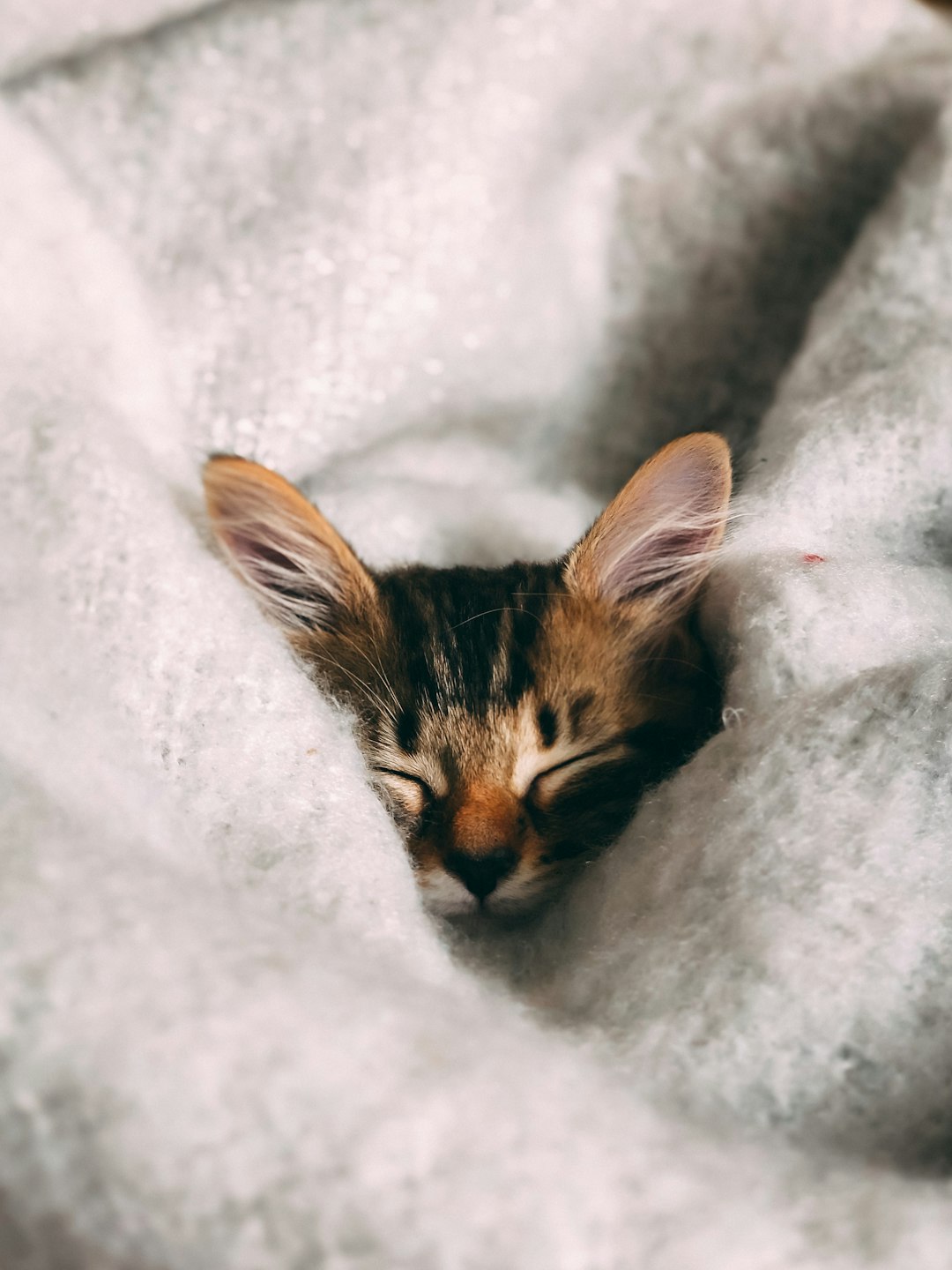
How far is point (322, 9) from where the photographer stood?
3.91 ft

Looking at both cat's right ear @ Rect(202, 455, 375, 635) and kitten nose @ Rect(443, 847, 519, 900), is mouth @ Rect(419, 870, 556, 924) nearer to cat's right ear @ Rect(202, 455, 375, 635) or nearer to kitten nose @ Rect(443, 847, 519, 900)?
kitten nose @ Rect(443, 847, 519, 900)

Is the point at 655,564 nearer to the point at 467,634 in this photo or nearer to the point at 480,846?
the point at 467,634

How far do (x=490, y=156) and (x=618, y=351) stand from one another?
0.86 feet

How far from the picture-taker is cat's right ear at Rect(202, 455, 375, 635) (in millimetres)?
932

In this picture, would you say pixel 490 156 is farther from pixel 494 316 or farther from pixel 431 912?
pixel 431 912

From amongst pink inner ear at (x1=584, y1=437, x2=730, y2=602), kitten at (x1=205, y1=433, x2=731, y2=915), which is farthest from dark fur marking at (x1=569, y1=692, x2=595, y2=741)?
pink inner ear at (x1=584, y1=437, x2=730, y2=602)

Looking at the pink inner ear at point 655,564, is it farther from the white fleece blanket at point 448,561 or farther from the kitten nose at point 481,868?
the kitten nose at point 481,868

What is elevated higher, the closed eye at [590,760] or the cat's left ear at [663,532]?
the cat's left ear at [663,532]

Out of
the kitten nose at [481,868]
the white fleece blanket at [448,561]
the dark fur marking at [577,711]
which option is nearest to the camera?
the white fleece blanket at [448,561]

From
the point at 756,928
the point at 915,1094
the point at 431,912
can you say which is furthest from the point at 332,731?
the point at 915,1094

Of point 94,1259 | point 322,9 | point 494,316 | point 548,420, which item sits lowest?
point 548,420

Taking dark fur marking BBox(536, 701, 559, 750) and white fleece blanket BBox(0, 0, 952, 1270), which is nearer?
white fleece blanket BBox(0, 0, 952, 1270)

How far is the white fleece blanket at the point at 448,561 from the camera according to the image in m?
0.52

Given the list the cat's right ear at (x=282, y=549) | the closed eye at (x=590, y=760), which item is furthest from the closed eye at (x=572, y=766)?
the cat's right ear at (x=282, y=549)
